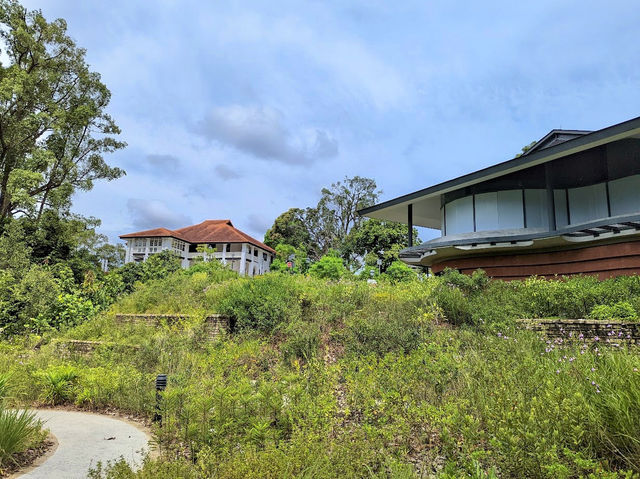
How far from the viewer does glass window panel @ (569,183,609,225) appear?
46.2 feet

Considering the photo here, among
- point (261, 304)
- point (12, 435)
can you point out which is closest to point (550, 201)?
point (261, 304)

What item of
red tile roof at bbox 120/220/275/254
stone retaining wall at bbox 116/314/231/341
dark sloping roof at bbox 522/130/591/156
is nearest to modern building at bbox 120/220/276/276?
red tile roof at bbox 120/220/275/254

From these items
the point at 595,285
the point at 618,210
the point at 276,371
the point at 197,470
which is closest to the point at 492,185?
the point at 618,210

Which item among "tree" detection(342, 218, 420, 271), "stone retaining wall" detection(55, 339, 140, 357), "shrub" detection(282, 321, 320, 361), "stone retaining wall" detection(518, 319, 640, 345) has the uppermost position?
"tree" detection(342, 218, 420, 271)

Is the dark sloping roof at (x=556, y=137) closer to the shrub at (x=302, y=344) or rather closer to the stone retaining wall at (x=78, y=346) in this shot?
the shrub at (x=302, y=344)

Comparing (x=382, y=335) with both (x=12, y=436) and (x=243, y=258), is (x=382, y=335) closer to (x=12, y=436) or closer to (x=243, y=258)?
(x=12, y=436)

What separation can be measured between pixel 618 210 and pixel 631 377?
1231 centimetres

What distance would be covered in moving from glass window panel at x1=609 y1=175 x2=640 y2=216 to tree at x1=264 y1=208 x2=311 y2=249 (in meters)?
31.2

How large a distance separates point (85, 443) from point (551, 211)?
1401 cm

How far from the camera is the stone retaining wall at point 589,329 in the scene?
257 inches

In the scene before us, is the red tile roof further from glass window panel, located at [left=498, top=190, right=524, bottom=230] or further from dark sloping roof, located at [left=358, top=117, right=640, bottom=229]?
glass window panel, located at [left=498, top=190, right=524, bottom=230]

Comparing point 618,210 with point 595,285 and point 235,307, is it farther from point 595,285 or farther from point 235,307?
point 235,307

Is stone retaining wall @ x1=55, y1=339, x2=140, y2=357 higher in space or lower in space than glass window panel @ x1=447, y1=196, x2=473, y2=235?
lower

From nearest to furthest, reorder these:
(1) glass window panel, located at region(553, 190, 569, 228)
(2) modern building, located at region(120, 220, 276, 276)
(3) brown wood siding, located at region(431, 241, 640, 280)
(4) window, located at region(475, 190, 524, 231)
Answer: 1. (3) brown wood siding, located at region(431, 241, 640, 280)
2. (1) glass window panel, located at region(553, 190, 569, 228)
3. (4) window, located at region(475, 190, 524, 231)
4. (2) modern building, located at region(120, 220, 276, 276)
